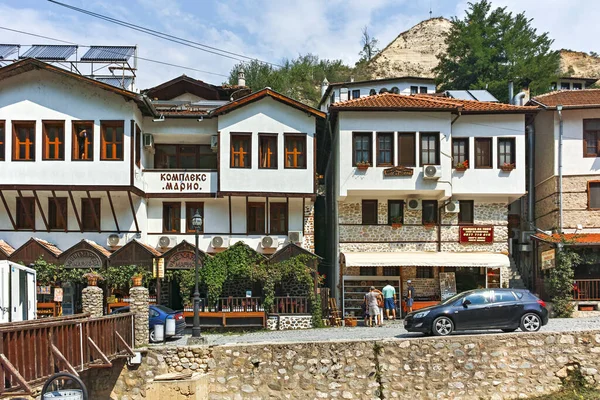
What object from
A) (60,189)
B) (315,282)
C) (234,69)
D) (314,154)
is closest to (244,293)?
(315,282)

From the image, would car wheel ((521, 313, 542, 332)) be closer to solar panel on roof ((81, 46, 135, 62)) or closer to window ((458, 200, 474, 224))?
window ((458, 200, 474, 224))

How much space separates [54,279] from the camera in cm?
3019

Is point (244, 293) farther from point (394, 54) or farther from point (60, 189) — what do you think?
point (394, 54)

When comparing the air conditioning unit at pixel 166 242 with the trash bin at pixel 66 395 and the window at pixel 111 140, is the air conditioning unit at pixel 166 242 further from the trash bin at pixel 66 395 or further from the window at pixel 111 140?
the trash bin at pixel 66 395

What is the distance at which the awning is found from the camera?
102 ft

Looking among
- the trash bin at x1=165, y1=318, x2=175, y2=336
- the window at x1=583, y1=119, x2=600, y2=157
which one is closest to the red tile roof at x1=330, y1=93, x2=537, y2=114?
the window at x1=583, y1=119, x2=600, y2=157

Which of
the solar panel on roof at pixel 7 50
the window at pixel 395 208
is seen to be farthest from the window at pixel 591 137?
the solar panel on roof at pixel 7 50

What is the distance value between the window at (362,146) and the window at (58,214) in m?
13.5

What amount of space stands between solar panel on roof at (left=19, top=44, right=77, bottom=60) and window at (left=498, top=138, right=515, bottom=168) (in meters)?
20.6

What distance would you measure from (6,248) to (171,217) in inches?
289

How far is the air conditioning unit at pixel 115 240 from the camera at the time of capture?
103ft

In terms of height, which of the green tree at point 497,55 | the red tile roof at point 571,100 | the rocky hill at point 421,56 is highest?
the rocky hill at point 421,56

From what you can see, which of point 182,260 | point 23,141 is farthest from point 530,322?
point 23,141

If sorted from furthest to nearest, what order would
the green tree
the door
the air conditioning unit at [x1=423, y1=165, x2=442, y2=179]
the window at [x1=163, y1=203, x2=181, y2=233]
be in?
the green tree < the window at [x1=163, y1=203, x2=181, y2=233] < the air conditioning unit at [x1=423, y1=165, x2=442, y2=179] < the door
